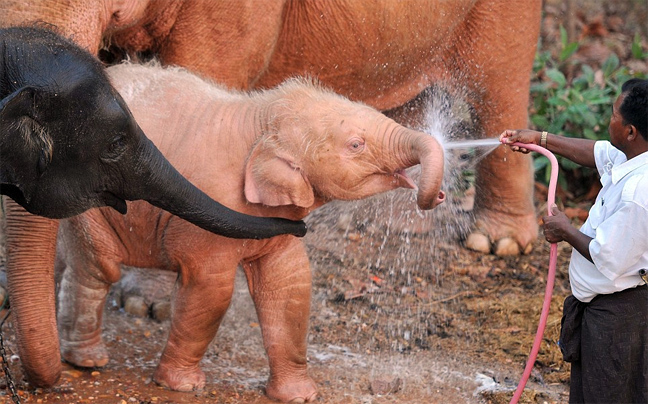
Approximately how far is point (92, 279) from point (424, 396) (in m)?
1.57

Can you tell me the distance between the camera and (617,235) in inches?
161

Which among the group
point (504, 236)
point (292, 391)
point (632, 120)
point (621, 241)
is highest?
point (632, 120)

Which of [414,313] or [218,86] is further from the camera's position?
[414,313]

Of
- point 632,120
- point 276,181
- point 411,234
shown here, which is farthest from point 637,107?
point 411,234

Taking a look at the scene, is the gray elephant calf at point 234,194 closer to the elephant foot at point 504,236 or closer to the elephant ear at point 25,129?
the elephant ear at point 25,129

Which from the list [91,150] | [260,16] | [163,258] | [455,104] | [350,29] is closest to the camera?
[91,150]

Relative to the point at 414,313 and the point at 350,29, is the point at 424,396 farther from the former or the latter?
the point at 350,29

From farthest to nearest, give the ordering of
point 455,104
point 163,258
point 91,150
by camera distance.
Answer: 1. point 455,104
2. point 163,258
3. point 91,150

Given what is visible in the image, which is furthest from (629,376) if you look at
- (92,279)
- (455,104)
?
(455,104)

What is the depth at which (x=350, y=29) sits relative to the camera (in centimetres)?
631

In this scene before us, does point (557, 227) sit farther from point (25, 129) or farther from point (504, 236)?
point (504, 236)

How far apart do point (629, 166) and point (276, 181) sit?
1391 mm

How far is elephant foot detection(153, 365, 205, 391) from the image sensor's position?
5.07 m

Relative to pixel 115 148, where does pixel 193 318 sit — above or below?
below
